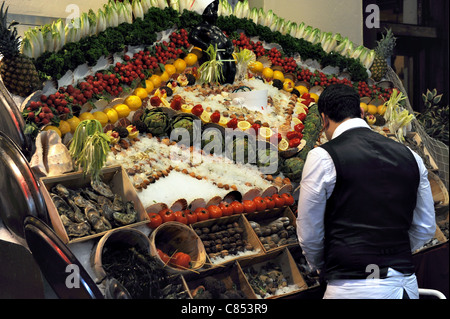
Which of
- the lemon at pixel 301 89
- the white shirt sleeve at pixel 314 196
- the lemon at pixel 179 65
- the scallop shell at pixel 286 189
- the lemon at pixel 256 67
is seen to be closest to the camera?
the white shirt sleeve at pixel 314 196

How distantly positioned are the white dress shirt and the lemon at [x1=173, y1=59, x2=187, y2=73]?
82.9 inches

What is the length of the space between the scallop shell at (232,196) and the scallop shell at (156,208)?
0.52 metres

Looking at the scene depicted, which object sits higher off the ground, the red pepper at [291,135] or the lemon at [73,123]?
the lemon at [73,123]

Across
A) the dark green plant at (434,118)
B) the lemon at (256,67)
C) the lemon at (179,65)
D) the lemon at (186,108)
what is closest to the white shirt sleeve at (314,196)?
the lemon at (186,108)

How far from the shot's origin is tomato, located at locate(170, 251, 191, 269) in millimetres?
3115

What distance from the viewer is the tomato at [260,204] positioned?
3.70 metres

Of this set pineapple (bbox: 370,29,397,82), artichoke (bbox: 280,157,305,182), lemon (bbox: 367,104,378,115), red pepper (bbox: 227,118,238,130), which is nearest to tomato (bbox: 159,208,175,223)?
red pepper (bbox: 227,118,238,130)

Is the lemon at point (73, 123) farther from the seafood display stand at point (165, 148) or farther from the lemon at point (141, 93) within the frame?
the lemon at point (141, 93)

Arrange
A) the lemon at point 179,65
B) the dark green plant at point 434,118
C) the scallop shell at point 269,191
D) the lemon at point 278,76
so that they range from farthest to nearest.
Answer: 1. the dark green plant at point 434,118
2. the lemon at point 278,76
3. the lemon at point 179,65
4. the scallop shell at point 269,191
